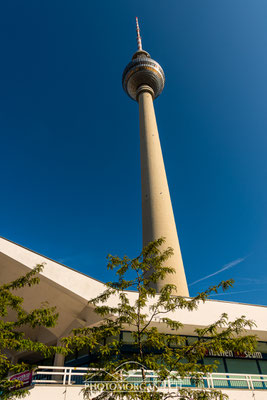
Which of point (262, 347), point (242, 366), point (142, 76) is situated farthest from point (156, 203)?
point (142, 76)

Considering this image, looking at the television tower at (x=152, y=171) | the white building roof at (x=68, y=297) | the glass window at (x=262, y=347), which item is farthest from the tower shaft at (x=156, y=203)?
the white building roof at (x=68, y=297)

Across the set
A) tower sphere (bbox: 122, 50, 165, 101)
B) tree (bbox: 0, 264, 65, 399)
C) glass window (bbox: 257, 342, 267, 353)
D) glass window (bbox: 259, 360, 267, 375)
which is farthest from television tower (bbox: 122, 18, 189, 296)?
tree (bbox: 0, 264, 65, 399)

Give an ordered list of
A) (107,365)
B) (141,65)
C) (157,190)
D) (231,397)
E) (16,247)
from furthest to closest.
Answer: (141,65)
(157,190)
(16,247)
(231,397)
(107,365)

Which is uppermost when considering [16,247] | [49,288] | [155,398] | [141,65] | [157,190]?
[141,65]

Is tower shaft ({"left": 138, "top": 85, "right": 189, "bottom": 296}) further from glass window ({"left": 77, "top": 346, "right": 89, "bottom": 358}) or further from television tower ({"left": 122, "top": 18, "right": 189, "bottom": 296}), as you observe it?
glass window ({"left": 77, "top": 346, "right": 89, "bottom": 358})

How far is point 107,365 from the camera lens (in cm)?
874

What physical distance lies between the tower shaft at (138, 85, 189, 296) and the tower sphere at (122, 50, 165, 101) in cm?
1122

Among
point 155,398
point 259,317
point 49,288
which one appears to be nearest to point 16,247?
point 49,288

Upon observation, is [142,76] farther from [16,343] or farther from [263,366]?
[16,343]

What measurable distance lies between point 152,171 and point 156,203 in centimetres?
483

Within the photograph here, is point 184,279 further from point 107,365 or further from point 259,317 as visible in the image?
point 107,365

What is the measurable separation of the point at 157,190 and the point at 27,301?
1898cm

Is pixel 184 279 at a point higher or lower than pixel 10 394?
higher

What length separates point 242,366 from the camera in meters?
17.3
